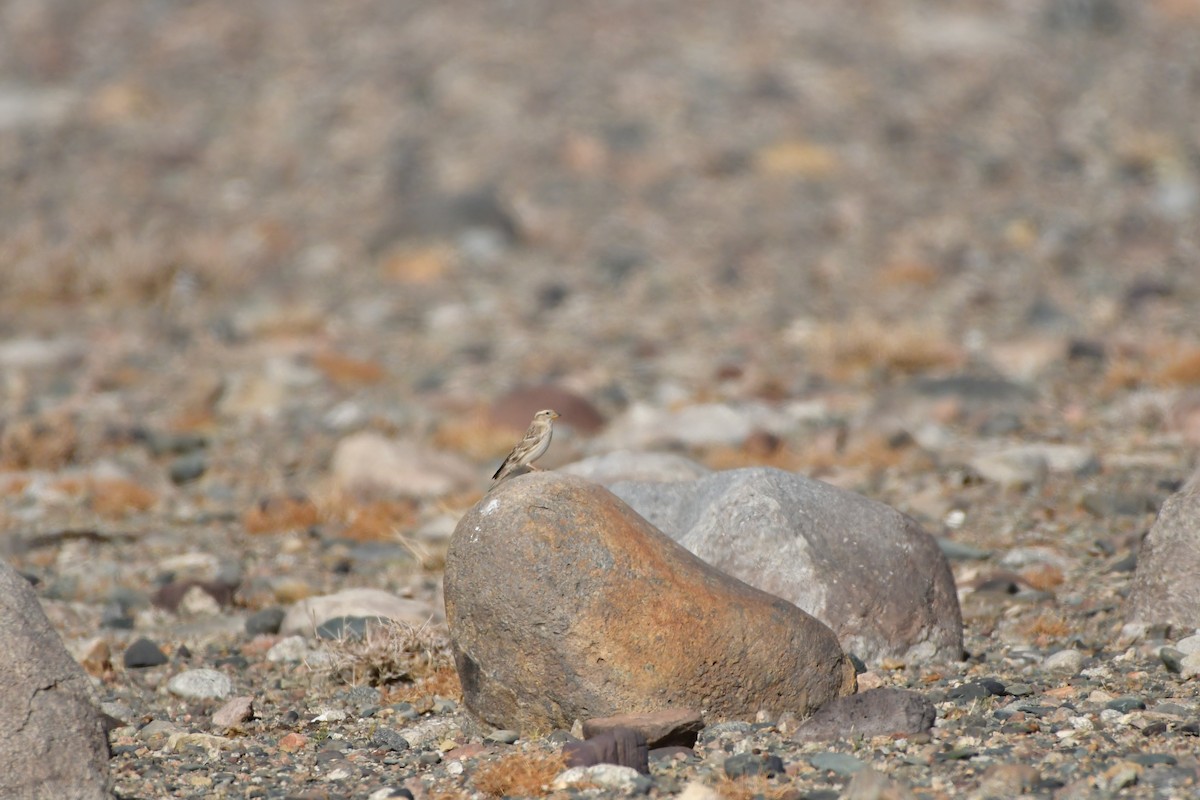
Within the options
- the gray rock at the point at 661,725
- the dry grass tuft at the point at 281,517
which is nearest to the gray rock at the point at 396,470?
the dry grass tuft at the point at 281,517

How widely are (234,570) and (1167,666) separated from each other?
16.2ft

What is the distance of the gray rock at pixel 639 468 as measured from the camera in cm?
756

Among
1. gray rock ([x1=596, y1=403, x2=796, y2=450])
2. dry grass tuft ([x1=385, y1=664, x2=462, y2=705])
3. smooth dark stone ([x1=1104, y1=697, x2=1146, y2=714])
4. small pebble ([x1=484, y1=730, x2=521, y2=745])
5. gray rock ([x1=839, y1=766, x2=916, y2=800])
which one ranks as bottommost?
gray rock ([x1=596, y1=403, x2=796, y2=450])

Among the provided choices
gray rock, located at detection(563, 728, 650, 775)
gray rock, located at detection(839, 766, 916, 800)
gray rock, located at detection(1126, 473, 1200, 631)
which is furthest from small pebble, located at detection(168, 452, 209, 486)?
gray rock, located at detection(839, 766, 916, 800)

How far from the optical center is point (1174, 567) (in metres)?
6.15

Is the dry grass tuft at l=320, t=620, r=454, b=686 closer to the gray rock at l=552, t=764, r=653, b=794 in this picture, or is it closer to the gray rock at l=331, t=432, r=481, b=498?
the gray rock at l=552, t=764, r=653, b=794

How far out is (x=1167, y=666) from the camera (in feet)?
19.2

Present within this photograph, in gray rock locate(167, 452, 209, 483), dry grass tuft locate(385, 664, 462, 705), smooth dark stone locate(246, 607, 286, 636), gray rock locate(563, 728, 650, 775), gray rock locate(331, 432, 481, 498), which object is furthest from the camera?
gray rock locate(167, 452, 209, 483)

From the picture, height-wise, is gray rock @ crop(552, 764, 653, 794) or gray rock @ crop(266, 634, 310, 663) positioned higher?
gray rock @ crop(552, 764, 653, 794)

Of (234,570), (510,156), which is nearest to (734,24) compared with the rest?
(510,156)

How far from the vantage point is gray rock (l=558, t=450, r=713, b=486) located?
756 centimetres

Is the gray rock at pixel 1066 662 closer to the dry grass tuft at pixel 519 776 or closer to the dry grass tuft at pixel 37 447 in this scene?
the dry grass tuft at pixel 519 776

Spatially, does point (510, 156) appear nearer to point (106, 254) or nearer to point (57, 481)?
point (106, 254)

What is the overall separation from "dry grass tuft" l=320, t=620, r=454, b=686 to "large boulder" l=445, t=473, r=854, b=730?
876 millimetres
